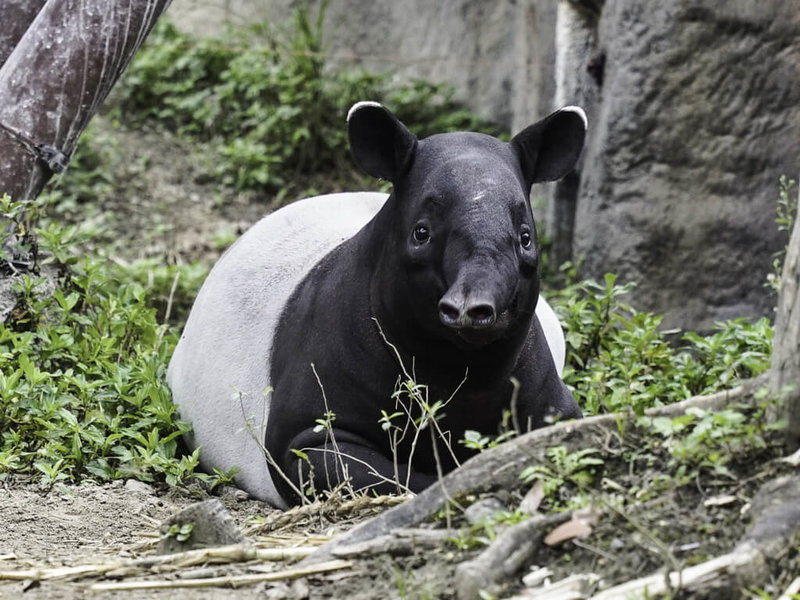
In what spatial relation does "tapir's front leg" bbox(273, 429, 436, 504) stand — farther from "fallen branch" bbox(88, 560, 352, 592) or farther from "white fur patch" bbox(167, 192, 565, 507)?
"fallen branch" bbox(88, 560, 352, 592)

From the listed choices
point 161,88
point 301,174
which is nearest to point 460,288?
point 301,174

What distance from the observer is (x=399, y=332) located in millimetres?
4422

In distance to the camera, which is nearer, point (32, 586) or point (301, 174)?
point (32, 586)

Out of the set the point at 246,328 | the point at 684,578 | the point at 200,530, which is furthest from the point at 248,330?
the point at 684,578

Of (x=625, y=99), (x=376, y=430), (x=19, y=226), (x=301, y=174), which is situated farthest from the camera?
(x=301, y=174)

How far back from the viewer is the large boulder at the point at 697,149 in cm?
735

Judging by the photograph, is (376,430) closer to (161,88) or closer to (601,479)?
(601,479)

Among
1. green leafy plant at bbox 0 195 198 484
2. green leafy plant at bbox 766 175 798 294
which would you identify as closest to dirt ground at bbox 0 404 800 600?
green leafy plant at bbox 0 195 198 484

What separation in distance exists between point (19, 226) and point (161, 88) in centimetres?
549

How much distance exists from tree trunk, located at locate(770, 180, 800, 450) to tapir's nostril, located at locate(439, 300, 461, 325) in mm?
1092

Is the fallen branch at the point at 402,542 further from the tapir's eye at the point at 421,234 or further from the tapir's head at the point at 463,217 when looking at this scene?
the tapir's eye at the point at 421,234

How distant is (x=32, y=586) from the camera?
10.3 ft

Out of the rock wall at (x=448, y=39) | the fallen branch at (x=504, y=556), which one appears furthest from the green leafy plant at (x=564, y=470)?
the rock wall at (x=448, y=39)

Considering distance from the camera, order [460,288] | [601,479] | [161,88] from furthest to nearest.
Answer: [161,88] → [460,288] → [601,479]
